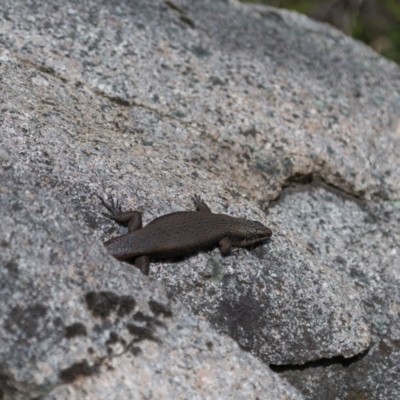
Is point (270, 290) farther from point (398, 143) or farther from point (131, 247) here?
point (398, 143)

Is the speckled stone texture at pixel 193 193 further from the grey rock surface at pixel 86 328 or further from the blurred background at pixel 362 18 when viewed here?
the blurred background at pixel 362 18

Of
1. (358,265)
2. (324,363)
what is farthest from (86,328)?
(358,265)

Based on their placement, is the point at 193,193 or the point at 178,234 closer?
the point at 178,234

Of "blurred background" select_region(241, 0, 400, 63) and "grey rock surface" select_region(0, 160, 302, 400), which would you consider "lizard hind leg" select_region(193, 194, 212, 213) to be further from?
"blurred background" select_region(241, 0, 400, 63)

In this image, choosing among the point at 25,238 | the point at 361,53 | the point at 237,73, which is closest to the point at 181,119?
the point at 237,73

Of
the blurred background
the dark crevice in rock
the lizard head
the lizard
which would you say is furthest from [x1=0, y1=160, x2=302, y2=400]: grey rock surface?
the blurred background

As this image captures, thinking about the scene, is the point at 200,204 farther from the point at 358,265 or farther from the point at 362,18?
the point at 362,18
